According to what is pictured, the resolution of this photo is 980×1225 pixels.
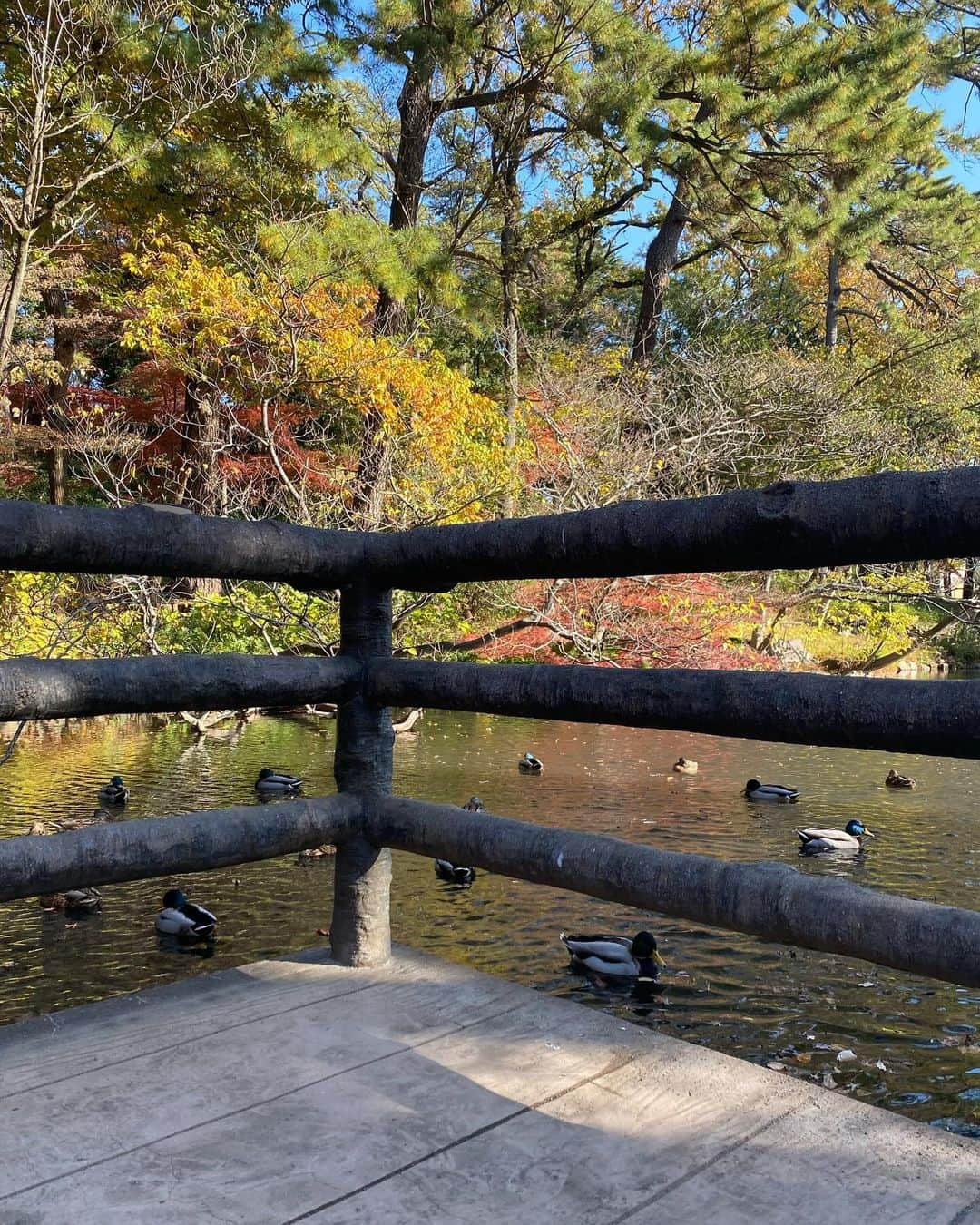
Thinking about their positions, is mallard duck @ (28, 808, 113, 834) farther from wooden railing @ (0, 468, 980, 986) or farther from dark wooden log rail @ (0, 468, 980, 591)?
dark wooden log rail @ (0, 468, 980, 591)

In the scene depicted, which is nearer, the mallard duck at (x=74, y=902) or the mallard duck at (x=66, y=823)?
the mallard duck at (x=74, y=902)

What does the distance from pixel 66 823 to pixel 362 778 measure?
563cm

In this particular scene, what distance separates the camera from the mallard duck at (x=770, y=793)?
30.4 feet

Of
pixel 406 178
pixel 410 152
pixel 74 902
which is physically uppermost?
pixel 410 152

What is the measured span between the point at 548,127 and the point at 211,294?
558 centimetres

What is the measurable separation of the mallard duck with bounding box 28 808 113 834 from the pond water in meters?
0.16

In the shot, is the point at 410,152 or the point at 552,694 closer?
the point at 552,694

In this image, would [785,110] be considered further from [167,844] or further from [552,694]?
[167,844]

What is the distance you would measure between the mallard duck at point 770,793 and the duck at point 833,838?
59.3 inches

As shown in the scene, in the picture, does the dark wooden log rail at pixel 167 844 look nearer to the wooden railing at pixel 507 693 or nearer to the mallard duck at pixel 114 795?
the wooden railing at pixel 507 693

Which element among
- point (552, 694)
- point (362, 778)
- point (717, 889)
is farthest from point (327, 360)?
point (717, 889)

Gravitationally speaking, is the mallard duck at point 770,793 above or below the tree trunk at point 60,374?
below

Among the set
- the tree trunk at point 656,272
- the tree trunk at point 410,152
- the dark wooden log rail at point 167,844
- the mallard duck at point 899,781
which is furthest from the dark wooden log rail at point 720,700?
the tree trunk at point 656,272

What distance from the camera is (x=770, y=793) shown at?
9297 millimetres
